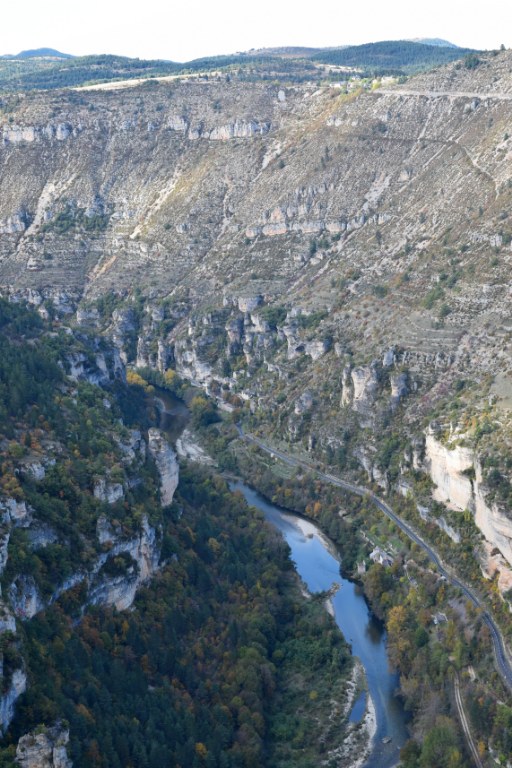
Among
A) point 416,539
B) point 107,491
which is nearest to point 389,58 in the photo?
point 416,539

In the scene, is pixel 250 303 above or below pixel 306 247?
below

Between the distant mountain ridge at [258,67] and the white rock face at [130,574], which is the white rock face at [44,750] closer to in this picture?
the white rock face at [130,574]

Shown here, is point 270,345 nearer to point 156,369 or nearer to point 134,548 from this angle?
point 156,369

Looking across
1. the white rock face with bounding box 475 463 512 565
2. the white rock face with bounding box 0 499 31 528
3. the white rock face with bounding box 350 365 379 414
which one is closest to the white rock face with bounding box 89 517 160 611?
the white rock face with bounding box 0 499 31 528

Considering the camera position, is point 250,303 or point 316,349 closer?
point 316,349

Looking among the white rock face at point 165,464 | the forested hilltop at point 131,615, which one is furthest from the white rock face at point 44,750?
the white rock face at point 165,464

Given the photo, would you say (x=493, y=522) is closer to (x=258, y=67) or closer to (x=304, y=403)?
(x=304, y=403)

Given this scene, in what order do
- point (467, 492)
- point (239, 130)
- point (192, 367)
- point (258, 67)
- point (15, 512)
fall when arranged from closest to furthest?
point (15, 512), point (467, 492), point (192, 367), point (239, 130), point (258, 67)
